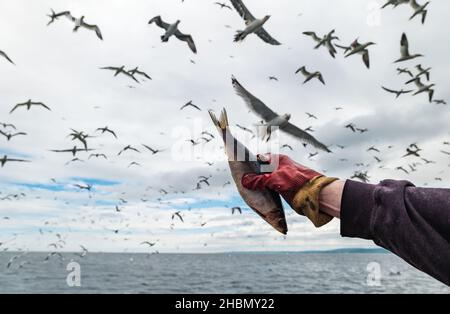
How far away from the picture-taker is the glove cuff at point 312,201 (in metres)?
2.99

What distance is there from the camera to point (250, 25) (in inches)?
760

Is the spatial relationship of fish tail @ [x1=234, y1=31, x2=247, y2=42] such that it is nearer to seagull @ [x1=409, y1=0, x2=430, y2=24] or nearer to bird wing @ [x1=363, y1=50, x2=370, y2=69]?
bird wing @ [x1=363, y1=50, x2=370, y2=69]

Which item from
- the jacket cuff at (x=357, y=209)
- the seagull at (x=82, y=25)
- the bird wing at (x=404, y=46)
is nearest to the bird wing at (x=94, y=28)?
the seagull at (x=82, y=25)

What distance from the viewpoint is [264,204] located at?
11.0ft

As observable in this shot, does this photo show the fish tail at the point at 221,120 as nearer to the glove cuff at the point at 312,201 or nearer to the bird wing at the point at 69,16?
the glove cuff at the point at 312,201

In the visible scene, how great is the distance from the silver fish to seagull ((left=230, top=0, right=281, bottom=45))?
44.5 ft

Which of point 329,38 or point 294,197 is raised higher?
point 329,38

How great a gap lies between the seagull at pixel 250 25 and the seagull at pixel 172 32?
324 centimetres

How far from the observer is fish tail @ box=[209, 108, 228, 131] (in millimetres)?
3270

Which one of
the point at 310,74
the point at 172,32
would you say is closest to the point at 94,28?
Answer: the point at 172,32

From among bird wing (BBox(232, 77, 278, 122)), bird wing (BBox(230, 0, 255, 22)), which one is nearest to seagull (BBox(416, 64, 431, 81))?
bird wing (BBox(230, 0, 255, 22))
